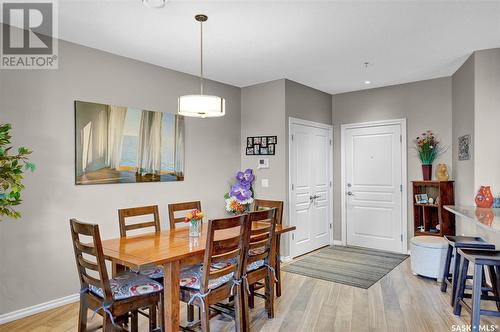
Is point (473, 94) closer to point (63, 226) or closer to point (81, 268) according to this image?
point (81, 268)

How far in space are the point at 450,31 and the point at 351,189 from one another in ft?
9.83

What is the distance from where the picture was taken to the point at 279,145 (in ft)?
15.6

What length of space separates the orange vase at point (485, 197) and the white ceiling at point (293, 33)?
4.96 feet

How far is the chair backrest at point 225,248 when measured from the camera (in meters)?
2.20

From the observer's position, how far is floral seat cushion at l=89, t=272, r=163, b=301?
2143 millimetres

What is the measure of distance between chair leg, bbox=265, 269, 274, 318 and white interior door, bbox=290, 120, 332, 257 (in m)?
1.94

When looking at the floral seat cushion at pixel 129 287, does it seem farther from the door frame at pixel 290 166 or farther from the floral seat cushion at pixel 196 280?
the door frame at pixel 290 166

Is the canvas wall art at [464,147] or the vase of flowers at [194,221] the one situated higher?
the canvas wall art at [464,147]

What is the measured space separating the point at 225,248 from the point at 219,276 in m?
0.20

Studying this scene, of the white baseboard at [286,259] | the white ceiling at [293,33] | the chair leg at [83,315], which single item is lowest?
the white baseboard at [286,259]

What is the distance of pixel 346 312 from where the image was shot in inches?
120

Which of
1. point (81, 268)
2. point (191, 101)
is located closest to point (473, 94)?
point (191, 101)

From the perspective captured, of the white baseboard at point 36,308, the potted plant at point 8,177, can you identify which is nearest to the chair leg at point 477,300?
the potted plant at point 8,177

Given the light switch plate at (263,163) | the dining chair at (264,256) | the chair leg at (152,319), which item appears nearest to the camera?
the chair leg at (152,319)
